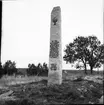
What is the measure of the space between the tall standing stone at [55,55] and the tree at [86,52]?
15857mm

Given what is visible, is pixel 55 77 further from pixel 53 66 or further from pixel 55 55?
pixel 55 55

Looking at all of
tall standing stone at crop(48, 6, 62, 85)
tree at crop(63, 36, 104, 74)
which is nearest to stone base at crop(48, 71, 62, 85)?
tall standing stone at crop(48, 6, 62, 85)

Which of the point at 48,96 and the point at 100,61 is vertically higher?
the point at 100,61

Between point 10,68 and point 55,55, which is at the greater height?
point 55,55

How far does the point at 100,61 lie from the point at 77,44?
14.5 ft

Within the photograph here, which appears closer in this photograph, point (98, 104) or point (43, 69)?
point (98, 104)

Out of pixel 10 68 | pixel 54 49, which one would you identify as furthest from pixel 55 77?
pixel 10 68

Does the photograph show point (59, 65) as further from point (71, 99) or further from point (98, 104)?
point (98, 104)

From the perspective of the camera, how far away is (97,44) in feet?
88.3

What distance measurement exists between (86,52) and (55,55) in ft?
54.4

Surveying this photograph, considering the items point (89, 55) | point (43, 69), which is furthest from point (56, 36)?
point (43, 69)

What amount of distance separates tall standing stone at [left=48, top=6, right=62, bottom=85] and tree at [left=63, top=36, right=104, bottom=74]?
15857mm

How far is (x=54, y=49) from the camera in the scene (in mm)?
10805

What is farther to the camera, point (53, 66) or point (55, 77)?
point (53, 66)
